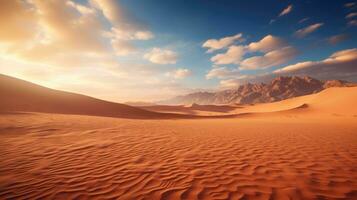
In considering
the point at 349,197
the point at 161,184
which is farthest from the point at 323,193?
the point at 161,184

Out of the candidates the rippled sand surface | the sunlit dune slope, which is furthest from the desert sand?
the sunlit dune slope

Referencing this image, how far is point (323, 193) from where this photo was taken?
329 cm

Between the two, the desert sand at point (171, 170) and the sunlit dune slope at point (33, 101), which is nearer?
the desert sand at point (171, 170)

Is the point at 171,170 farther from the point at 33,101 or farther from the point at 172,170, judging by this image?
the point at 33,101

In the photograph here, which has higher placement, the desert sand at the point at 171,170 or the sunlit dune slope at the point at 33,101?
the sunlit dune slope at the point at 33,101

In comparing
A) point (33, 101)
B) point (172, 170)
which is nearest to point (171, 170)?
point (172, 170)

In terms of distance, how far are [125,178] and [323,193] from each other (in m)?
4.04

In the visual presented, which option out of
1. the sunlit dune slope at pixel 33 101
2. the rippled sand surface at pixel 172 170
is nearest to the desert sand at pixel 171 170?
the rippled sand surface at pixel 172 170

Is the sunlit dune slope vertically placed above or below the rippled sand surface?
above

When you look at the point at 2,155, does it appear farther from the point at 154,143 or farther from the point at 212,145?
the point at 212,145

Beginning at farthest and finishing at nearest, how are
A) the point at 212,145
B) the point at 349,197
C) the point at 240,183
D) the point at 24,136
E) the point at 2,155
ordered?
the point at 24,136, the point at 212,145, the point at 2,155, the point at 240,183, the point at 349,197

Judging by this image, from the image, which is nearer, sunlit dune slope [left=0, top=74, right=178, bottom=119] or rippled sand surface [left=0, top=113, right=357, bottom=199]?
rippled sand surface [left=0, top=113, right=357, bottom=199]

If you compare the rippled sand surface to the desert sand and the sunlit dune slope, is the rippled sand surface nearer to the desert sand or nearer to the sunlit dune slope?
the desert sand

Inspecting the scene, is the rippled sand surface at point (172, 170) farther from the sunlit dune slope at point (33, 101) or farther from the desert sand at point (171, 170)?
the sunlit dune slope at point (33, 101)
